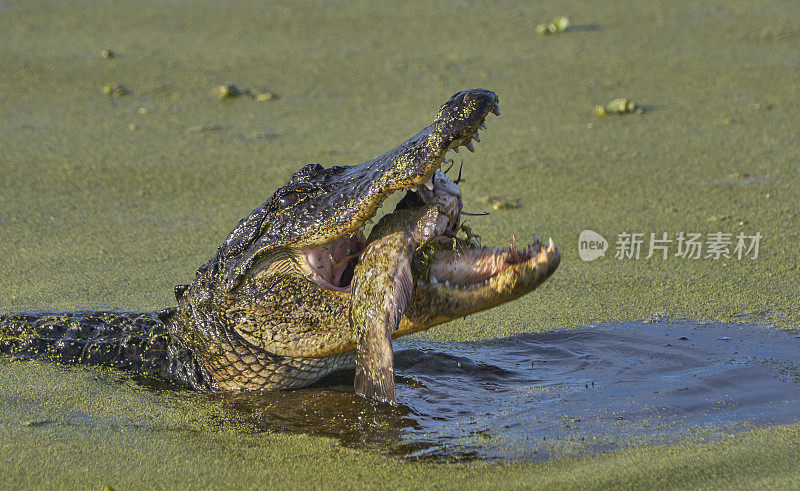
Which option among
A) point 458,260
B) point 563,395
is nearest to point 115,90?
point 458,260

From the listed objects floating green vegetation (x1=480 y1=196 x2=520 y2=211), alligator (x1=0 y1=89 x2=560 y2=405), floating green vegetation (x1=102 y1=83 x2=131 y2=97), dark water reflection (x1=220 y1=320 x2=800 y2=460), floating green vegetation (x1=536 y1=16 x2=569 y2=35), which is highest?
floating green vegetation (x1=536 y1=16 x2=569 y2=35)

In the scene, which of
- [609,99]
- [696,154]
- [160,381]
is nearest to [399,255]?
[160,381]

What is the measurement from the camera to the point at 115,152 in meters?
6.36

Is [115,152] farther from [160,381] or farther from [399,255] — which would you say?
[399,255]

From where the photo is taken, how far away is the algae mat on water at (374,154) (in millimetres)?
2965

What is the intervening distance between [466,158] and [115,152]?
7.67ft

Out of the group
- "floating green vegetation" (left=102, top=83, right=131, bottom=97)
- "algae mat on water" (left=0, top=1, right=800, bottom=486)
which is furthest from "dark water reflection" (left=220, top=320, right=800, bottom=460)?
"floating green vegetation" (left=102, top=83, right=131, bottom=97)

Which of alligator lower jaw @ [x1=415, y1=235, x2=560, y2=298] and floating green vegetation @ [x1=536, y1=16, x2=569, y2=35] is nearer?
alligator lower jaw @ [x1=415, y1=235, x2=560, y2=298]

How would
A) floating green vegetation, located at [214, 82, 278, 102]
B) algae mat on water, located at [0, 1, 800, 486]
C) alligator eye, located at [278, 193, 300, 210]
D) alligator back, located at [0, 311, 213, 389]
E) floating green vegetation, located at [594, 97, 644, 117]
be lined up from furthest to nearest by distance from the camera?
floating green vegetation, located at [214, 82, 278, 102], floating green vegetation, located at [594, 97, 644, 117], alligator back, located at [0, 311, 213, 389], alligator eye, located at [278, 193, 300, 210], algae mat on water, located at [0, 1, 800, 486]

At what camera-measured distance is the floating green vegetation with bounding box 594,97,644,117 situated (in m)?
6.70

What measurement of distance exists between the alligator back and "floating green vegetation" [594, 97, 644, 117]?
395 centimetres

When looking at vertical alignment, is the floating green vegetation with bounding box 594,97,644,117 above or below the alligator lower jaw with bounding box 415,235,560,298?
above

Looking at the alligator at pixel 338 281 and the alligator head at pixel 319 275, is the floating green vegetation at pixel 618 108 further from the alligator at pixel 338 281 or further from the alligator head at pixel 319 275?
the alligator head at pixel 319 275

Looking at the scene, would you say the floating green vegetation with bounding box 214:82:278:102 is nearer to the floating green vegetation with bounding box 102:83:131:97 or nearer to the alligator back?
the floating green vegetation with bounding box 102:83:131:97
